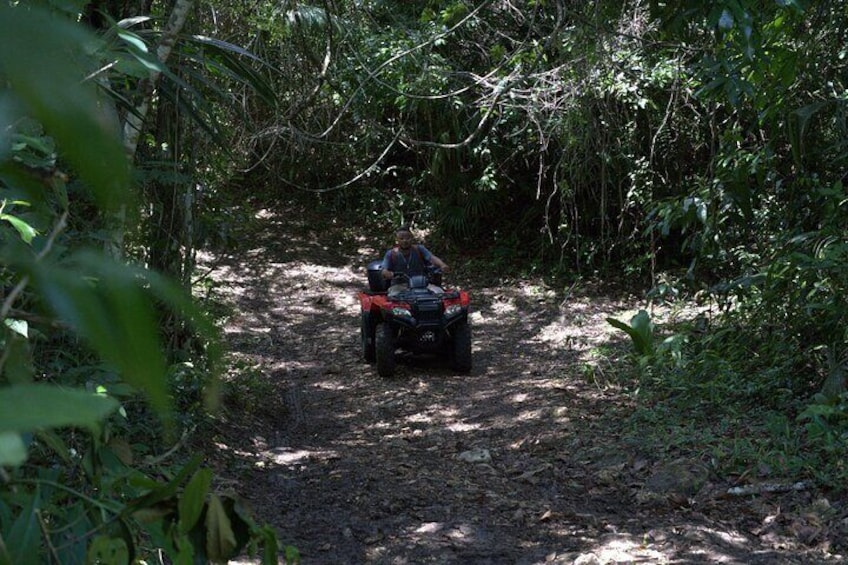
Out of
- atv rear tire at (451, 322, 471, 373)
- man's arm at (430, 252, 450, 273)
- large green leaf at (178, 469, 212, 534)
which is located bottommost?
atv rear tire at (451, 322, 471, 373)

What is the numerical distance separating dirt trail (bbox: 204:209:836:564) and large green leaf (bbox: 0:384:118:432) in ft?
13.2

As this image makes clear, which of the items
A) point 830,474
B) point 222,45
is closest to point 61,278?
point 222,45

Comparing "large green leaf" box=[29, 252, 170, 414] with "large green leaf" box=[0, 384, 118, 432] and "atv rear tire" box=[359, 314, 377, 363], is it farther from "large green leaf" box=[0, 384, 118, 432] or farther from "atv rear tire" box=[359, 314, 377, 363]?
"atv rear tire" box=[359, 314, 377, 363]

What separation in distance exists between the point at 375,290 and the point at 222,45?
5754 millimetres

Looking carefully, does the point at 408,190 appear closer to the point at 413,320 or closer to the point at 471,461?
the point at 413,320

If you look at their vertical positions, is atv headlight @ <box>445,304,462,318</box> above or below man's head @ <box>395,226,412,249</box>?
below

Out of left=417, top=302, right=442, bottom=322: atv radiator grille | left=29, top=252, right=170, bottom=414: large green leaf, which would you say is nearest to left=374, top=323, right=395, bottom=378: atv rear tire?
left=417, top=302, right=442, bottom=322: atv radiator grille

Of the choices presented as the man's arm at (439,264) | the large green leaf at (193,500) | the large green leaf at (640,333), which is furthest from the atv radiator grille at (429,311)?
the large green leaf at (193,500)

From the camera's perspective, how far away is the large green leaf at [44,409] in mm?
420

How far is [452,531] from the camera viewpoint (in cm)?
467

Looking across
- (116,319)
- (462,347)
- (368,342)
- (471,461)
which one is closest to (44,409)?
(116,319)

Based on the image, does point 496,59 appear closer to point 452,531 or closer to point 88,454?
point 452,531

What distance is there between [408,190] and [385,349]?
23.1 feet

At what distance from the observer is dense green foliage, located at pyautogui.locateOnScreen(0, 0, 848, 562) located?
55 cm
